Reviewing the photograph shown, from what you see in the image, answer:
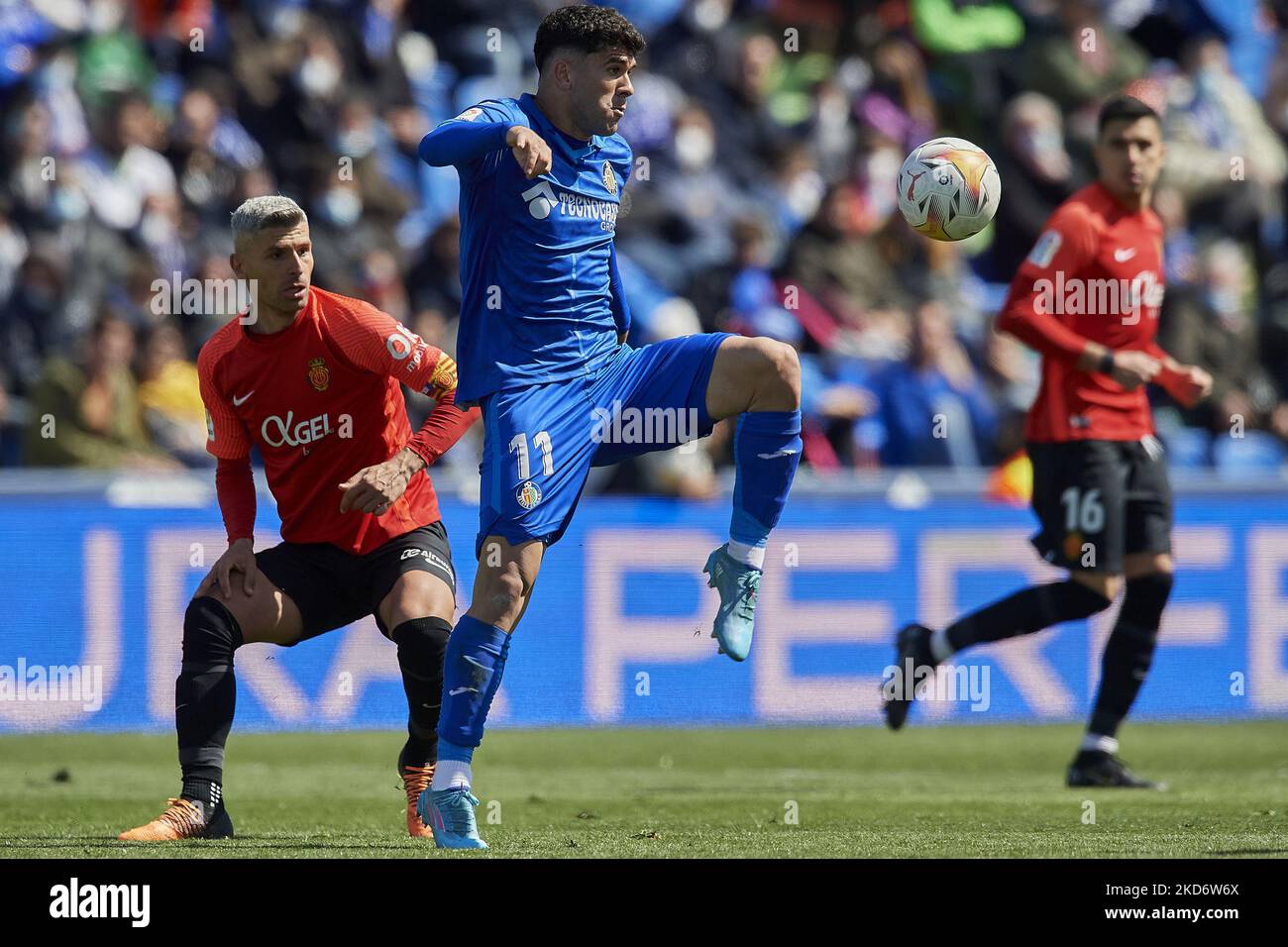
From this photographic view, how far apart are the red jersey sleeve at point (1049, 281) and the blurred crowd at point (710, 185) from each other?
2.99 m

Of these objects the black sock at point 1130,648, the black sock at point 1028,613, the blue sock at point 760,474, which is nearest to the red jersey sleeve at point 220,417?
the blue sock at point 760,474

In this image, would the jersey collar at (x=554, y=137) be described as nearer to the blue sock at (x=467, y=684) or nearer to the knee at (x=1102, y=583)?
the blue sock at (x=467, y=684)

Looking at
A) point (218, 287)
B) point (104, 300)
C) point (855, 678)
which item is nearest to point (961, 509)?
point (855, 678)

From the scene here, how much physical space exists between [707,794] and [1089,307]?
274 centimetres

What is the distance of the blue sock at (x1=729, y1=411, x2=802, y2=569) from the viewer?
6355 millimetres

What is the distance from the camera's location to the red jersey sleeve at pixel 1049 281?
28.0 ft

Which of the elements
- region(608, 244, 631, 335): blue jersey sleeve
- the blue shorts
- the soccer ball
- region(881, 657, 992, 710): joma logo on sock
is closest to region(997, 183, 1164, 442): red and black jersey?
the soccer ball

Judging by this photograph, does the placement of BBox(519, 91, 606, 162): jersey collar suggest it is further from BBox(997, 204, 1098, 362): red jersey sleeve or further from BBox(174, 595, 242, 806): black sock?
BBox(997, 204, 1098, 362): red jersey sleeve

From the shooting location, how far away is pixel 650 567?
1102 centimetres

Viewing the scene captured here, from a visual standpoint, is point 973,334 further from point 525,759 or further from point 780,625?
point 525,759

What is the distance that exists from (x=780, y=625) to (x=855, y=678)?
20.4 inches

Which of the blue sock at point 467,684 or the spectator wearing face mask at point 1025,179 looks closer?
the blue sock at point 467,684

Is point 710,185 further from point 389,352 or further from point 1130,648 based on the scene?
point 389,352
